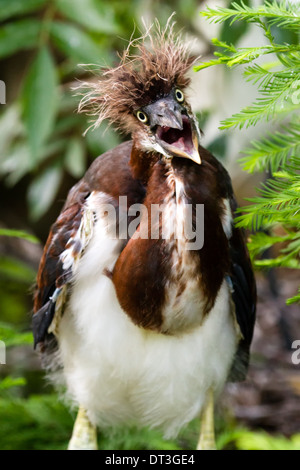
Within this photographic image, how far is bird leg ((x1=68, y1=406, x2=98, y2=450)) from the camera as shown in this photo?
262 centimetres

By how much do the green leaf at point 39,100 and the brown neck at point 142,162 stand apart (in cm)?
93

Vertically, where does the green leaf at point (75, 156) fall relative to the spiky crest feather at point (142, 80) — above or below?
below

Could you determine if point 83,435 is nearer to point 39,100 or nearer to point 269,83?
point 39,100

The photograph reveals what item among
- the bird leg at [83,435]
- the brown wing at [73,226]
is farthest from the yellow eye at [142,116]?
the bird leg at [83,435]

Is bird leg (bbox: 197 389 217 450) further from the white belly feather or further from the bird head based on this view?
the bird head

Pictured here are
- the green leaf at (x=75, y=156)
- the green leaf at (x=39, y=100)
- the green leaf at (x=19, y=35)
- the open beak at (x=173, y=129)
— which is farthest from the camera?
the green leaf at (x=75, y=156)

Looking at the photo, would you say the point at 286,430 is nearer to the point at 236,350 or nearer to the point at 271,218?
the point at 236,350

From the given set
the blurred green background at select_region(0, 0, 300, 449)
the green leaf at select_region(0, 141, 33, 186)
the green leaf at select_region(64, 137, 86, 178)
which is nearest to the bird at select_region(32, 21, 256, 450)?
the blurred green background at select_region(0, 0, 300, 449)

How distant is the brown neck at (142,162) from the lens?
200cm

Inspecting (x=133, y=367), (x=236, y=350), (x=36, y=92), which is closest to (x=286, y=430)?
(x=236, y=350)

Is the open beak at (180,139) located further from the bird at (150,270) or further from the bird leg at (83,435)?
the bird leg at (83,435)

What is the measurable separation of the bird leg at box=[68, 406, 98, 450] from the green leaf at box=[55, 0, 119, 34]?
5.30 ft

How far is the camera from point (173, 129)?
1950 mm

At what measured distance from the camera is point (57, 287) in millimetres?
2242
